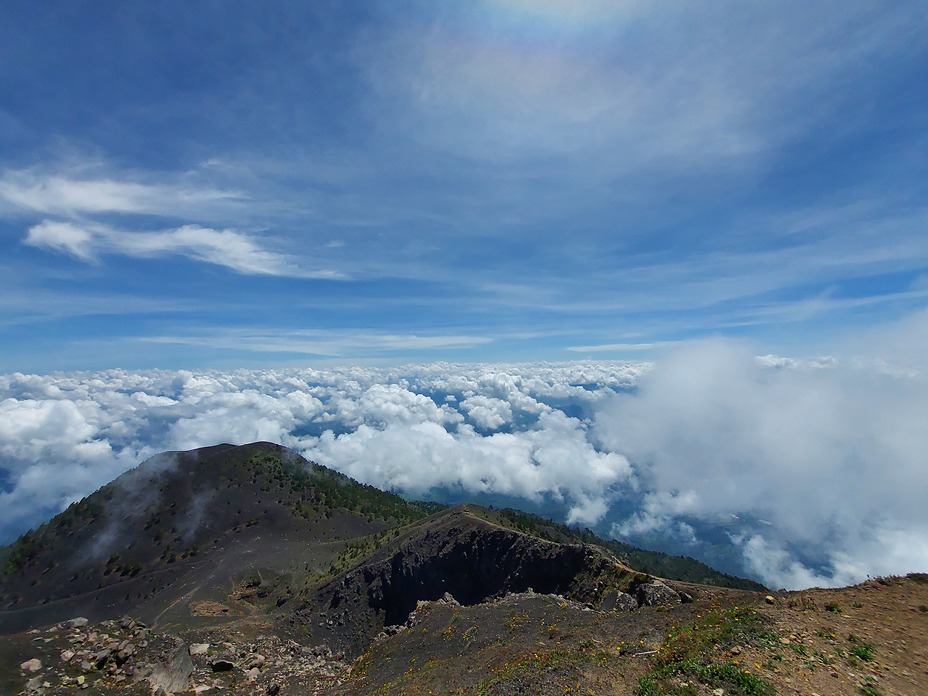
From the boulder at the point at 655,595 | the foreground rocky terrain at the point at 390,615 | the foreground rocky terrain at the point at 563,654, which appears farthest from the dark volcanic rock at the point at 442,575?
the boulder at the point at 655,595

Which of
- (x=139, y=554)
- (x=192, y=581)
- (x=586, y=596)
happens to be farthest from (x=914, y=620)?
(x=139, y=554)

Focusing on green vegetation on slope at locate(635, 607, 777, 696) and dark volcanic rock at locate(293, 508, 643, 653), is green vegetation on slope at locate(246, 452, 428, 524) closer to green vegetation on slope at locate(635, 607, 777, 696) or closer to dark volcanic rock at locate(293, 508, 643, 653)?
dark volcanic rock at locate(293, 508, 643, 653)

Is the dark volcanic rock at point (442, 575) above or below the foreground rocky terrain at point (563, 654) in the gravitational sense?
below

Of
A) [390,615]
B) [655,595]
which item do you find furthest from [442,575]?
[655,595]

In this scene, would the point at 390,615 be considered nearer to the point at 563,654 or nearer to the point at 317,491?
the point at 563,654

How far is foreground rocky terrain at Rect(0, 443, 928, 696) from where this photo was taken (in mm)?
18469

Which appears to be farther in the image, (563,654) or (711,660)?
(563,654)

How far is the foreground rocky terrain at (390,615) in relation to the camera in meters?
18.5

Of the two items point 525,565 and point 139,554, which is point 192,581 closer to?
point 139,554

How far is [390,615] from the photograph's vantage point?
66500mm

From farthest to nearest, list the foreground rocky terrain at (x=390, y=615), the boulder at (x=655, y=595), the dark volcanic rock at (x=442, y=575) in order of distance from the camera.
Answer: the dark volcanic rock at (x=442, y=575) < the boulder at (x=655, y=595) < the foreground rocky terrain at (x=390, y=615)

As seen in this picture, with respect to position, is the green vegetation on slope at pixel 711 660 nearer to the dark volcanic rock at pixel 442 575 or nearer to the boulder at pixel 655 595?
the boulder at pixel 655 595

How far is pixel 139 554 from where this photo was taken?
117 metres

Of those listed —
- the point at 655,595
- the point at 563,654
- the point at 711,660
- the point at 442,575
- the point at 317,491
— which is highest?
the point at 711,660
